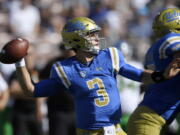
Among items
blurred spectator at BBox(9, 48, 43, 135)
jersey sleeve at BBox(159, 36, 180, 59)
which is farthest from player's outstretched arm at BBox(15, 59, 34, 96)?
blurred spectator at BBox(9, 48, 43, 135)

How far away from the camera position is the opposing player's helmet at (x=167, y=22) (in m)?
5.70

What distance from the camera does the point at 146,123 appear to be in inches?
212

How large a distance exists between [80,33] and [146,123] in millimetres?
994

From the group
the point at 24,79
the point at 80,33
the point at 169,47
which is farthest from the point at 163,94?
the point at 24,79

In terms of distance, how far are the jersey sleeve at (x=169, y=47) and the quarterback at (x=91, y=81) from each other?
0.22 metres

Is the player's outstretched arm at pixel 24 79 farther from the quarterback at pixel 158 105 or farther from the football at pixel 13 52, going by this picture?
the quarterback at pixel 158 105

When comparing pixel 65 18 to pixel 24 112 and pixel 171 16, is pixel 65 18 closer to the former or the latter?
pixel 24 112

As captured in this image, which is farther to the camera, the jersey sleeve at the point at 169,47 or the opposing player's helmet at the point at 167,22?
the opposing player's helmet at the point at 167,22

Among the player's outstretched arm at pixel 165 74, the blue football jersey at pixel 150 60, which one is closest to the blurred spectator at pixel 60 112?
the blue football jersey at pixel 150 60

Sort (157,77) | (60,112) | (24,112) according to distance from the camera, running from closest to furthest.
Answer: (157,77) < (60,112) < (24,112)

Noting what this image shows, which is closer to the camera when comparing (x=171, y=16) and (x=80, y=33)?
(x=80, y=33)

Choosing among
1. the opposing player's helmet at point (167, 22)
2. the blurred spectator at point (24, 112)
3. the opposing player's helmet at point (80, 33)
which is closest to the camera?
the opposing player's helmet at point (80, 33)

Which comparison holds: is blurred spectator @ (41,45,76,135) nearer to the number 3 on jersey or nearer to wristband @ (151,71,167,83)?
the number 3 on jersey

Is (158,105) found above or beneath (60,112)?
above
